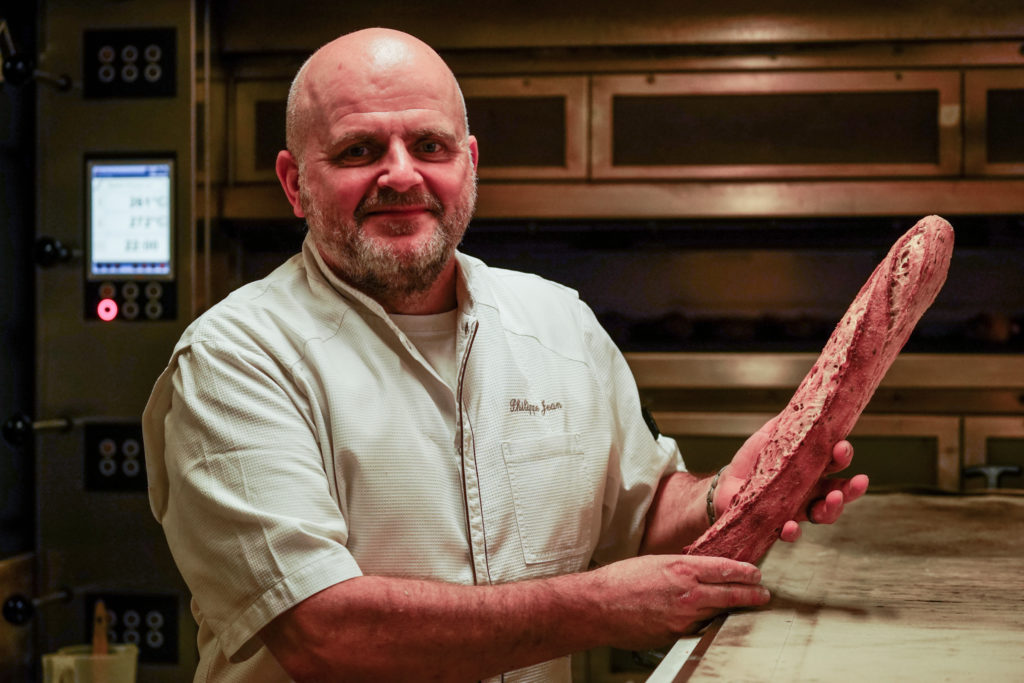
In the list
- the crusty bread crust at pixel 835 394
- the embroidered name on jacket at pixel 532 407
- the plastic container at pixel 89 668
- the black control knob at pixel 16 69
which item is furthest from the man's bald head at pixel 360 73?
the plastic container at pixel 89 668

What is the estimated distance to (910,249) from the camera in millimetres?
982

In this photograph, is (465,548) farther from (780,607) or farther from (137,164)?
(137,164)

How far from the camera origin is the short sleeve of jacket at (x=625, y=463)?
4.45 ft

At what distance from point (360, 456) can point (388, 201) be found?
0.33 metres

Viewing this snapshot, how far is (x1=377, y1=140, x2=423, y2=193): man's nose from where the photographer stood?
3.78 ft

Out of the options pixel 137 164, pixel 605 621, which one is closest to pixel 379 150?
pixel 605 621

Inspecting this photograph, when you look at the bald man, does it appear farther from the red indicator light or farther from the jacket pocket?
the red indicator light

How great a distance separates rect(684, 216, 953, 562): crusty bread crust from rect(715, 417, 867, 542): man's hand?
0.01 meters

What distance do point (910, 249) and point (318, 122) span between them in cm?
74

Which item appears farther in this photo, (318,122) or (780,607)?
(318,122)

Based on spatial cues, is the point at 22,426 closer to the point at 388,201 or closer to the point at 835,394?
the point at 388,201

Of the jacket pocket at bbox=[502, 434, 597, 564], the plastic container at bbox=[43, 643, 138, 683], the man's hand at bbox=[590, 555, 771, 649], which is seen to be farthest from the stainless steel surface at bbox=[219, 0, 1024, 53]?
the man's hand at bbox=[590, 555, 771, 649]

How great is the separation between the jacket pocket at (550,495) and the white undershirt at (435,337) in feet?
0.45

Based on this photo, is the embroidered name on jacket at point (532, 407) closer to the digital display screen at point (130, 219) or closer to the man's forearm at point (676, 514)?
the man's forearm at point (676, 514)
